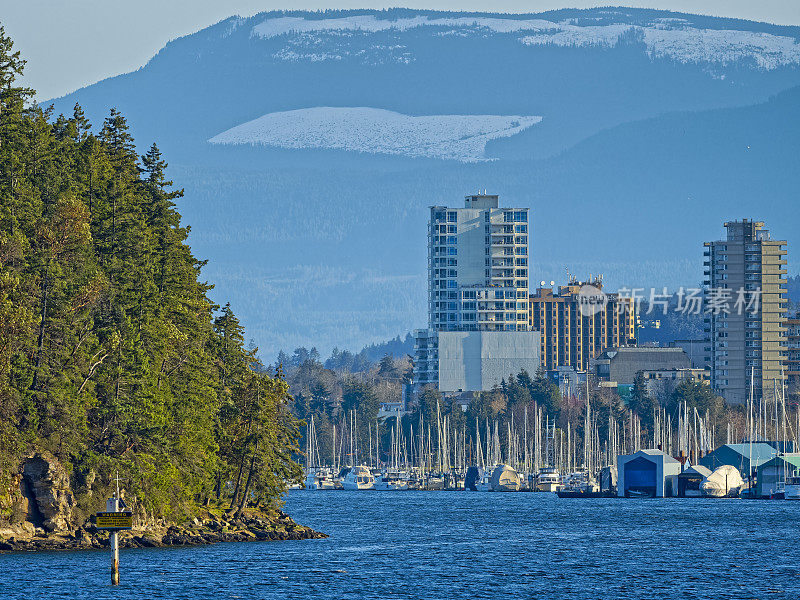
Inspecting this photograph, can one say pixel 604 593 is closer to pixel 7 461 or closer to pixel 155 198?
pixel 7 461

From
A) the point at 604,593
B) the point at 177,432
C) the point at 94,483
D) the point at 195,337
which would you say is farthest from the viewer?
the point at 195,337

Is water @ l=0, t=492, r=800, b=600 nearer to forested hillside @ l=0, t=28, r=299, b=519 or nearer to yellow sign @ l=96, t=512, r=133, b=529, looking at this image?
yellow sign @ l=96, t=512, r=133, b=529

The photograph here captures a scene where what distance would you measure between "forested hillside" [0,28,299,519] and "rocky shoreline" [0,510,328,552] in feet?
5.25

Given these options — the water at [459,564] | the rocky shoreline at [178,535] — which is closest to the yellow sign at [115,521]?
the water at [459,564]

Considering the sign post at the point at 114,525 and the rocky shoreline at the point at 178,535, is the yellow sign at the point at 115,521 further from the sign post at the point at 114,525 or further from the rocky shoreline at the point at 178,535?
the rocky shoreline at the point at 178,535

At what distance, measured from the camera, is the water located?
8769cm

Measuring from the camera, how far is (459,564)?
108 m

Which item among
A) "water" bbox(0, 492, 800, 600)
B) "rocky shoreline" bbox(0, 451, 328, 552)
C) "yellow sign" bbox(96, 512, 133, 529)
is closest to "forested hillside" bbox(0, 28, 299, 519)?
"rocky shoreline" bbox(0, 451, 328, 552)

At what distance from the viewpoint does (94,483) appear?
104 m

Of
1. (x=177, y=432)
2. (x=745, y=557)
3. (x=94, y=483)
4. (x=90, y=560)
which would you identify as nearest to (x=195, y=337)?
(x=177, y=432)

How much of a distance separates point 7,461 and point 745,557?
5060 centimetres

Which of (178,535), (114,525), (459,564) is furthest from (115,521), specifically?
(459,564)

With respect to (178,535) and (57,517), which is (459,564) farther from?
(57,517)

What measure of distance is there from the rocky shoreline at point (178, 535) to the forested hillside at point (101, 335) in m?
1.60
